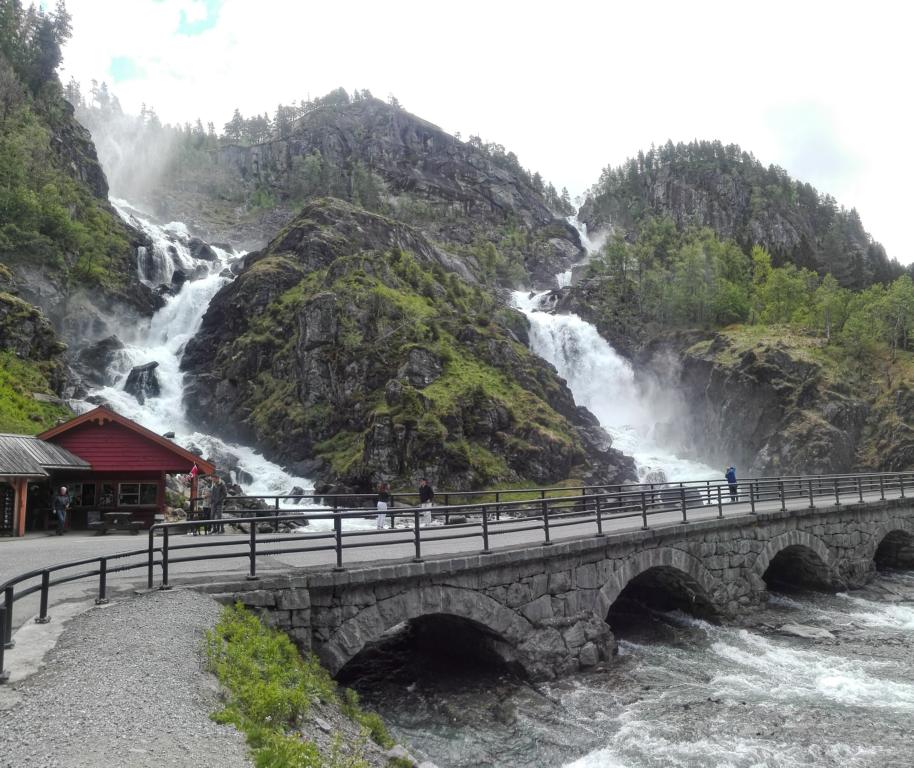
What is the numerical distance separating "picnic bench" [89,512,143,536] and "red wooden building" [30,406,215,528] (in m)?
0.80

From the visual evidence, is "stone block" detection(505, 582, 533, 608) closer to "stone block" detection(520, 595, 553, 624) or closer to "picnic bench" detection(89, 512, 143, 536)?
"stone block" detection(520, 595, 553, 624)

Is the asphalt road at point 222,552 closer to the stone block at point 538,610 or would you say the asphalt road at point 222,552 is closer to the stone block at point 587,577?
the stone block at point 587,577

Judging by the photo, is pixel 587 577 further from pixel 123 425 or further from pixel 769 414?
pixel 769 414

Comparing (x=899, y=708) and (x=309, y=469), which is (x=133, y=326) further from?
(x=899, y=708)

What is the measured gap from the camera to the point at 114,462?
23.7 meters

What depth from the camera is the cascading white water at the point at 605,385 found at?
56.2 m

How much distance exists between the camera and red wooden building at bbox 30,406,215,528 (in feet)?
77.5

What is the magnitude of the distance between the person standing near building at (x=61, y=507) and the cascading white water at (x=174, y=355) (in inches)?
432

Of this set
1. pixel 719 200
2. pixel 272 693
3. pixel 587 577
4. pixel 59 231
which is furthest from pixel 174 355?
pixel 719 200

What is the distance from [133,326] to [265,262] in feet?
43.2

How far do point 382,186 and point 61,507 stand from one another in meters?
105

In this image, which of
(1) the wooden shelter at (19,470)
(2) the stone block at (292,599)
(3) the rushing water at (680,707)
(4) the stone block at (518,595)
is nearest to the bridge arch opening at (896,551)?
(3) the rushing water at (680,707)

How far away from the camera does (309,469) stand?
41500 mm

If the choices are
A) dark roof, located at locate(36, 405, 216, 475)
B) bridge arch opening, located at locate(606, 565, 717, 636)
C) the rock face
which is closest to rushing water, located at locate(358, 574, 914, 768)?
bridge arch opening, located at locate(606, 565, 717, 636)
